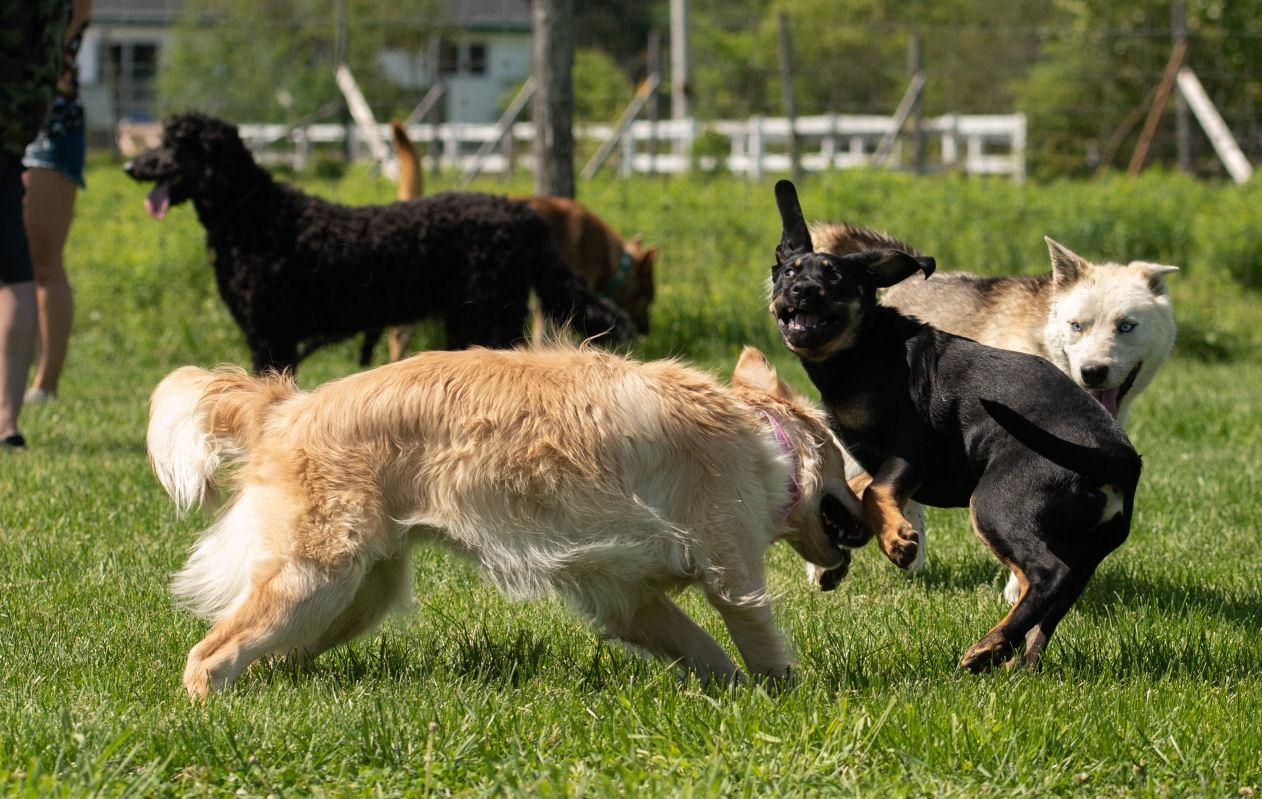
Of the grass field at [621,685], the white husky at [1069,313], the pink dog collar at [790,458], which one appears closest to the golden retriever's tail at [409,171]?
the grass field at [621,685]

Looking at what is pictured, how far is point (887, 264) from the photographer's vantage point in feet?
15.3

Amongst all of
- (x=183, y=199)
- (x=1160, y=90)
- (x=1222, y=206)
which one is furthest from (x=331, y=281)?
(x=1160, y=90)

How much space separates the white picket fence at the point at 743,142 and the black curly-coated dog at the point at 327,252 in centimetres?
748

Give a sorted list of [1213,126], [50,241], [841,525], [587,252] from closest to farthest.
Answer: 1. [841,525]
2. [50,241]
3. [587,252]
4. [1213,126]

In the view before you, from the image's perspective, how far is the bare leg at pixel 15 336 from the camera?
6723 millimetres

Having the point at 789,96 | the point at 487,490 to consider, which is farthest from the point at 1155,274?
the point at 789,96

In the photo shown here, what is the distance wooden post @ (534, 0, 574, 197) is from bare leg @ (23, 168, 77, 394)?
13.8ft

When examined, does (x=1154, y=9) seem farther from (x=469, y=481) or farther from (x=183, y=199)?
(x=469, y=481)

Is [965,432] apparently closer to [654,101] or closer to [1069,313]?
[1069,313]

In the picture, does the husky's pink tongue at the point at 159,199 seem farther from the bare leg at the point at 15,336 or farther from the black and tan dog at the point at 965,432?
the black and tan dog at the point at 965,432

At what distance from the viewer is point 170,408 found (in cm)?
384

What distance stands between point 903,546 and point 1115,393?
71.8 inches

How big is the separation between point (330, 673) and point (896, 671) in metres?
1.65

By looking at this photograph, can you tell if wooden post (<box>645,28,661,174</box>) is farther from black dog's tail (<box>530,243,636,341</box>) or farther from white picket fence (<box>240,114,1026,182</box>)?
black dog's tail (<box>530,243,636,341</box>)
